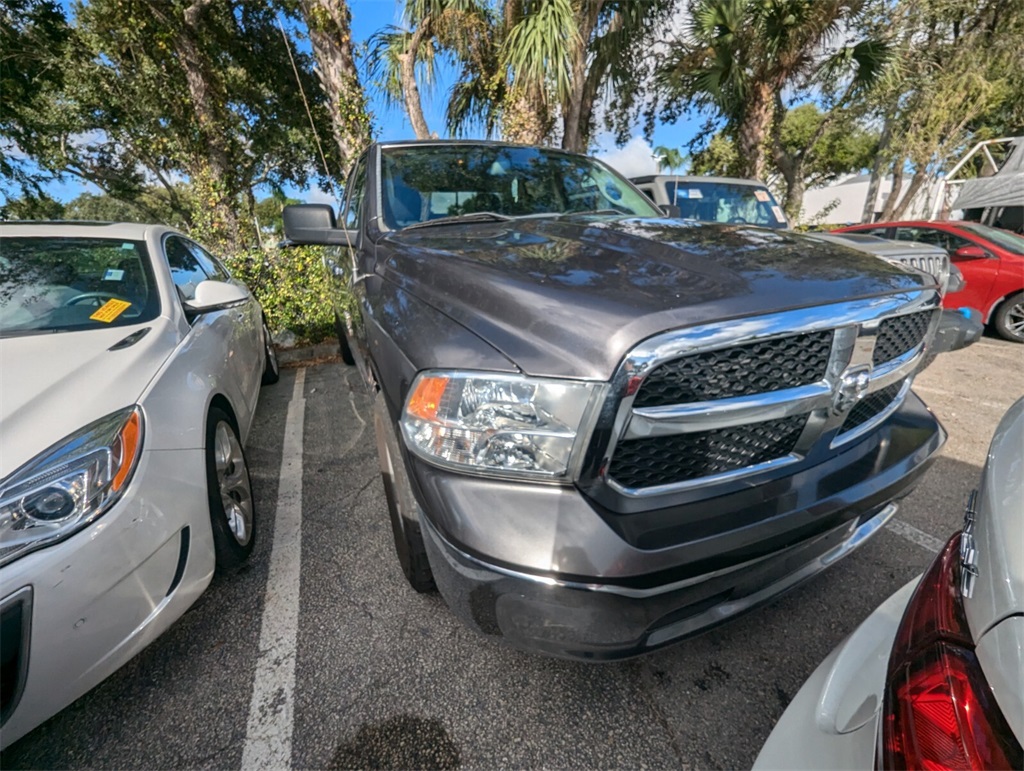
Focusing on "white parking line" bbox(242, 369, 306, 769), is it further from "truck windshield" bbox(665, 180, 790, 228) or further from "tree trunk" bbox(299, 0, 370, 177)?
"truck windshield" bbox(665, 180, 790, 228)

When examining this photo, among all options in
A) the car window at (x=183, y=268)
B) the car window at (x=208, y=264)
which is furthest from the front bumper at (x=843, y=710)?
the car window at (x=208, y=264)

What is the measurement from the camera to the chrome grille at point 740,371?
114 centimetres

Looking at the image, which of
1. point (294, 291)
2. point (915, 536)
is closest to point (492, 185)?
point (915, 536)

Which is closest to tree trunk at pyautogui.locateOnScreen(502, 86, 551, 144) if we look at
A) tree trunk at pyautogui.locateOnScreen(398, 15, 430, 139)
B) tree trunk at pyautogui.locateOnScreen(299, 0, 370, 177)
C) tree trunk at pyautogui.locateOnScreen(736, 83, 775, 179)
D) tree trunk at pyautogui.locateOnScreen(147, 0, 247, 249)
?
tree trunk at pyautogui.locateOnScreen(398, 15, 430, 139)

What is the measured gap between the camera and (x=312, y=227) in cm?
271

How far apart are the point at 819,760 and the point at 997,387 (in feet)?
17.4

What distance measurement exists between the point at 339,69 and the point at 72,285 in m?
5.44

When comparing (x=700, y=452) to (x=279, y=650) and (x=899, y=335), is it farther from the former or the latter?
(x=279, y=650)

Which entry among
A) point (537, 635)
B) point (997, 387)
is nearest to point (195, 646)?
point (537, 635)

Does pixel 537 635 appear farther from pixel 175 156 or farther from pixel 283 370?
pixel 175 156

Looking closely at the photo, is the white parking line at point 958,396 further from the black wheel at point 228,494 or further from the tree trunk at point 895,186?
the tree trunk at point 895,186

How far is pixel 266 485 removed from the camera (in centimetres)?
292

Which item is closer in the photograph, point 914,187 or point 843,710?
point 843,710

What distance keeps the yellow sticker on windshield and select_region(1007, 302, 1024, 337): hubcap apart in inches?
340
